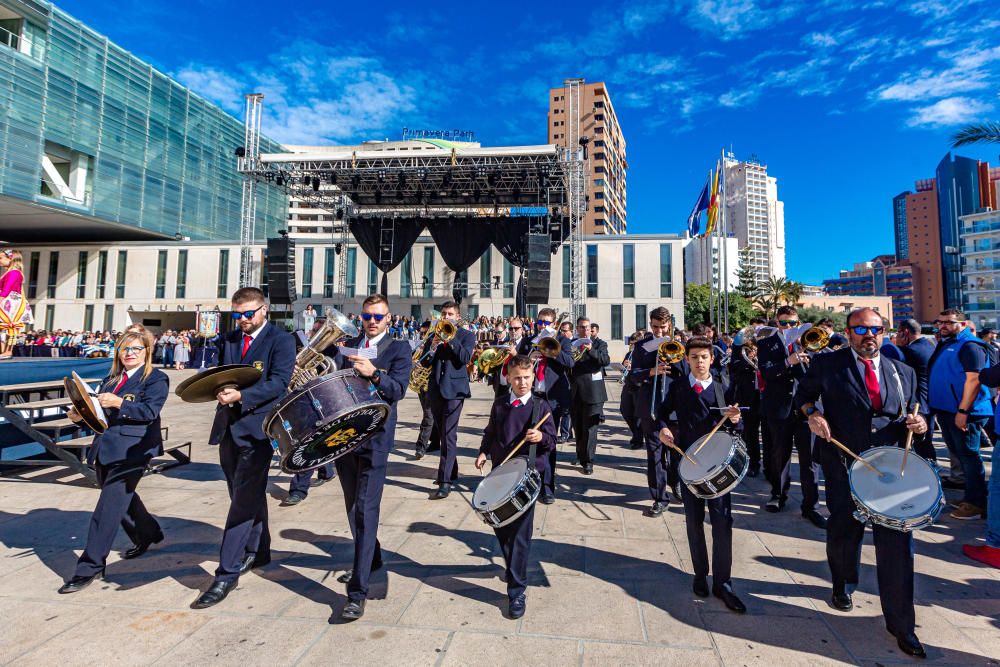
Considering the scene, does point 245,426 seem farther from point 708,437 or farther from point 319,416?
point 708,437

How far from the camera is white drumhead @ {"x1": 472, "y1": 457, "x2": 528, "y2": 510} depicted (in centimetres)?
304

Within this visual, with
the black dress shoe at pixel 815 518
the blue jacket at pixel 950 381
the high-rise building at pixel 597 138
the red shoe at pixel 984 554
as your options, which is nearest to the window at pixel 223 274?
the black dress shoe at pixel 815 518

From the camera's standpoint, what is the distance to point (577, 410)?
21.9 ft

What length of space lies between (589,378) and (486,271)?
27.3 m

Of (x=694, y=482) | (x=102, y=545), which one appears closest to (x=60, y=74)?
(x=102, y=545)

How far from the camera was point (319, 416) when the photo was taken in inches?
108

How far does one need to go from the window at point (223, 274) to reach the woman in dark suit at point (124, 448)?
3412 cm

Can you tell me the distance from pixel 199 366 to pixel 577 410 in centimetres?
2319

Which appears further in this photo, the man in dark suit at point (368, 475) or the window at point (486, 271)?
the window at point (486, 271)

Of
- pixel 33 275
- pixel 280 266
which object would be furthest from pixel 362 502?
pixel 33 275

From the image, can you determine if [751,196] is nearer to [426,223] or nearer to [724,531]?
[426,223]

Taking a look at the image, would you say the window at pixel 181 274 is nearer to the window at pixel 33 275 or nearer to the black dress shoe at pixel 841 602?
the window at pixel 33 275

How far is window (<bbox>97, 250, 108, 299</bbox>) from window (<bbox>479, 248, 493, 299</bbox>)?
88.1 ft

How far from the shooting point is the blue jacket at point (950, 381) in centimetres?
540
